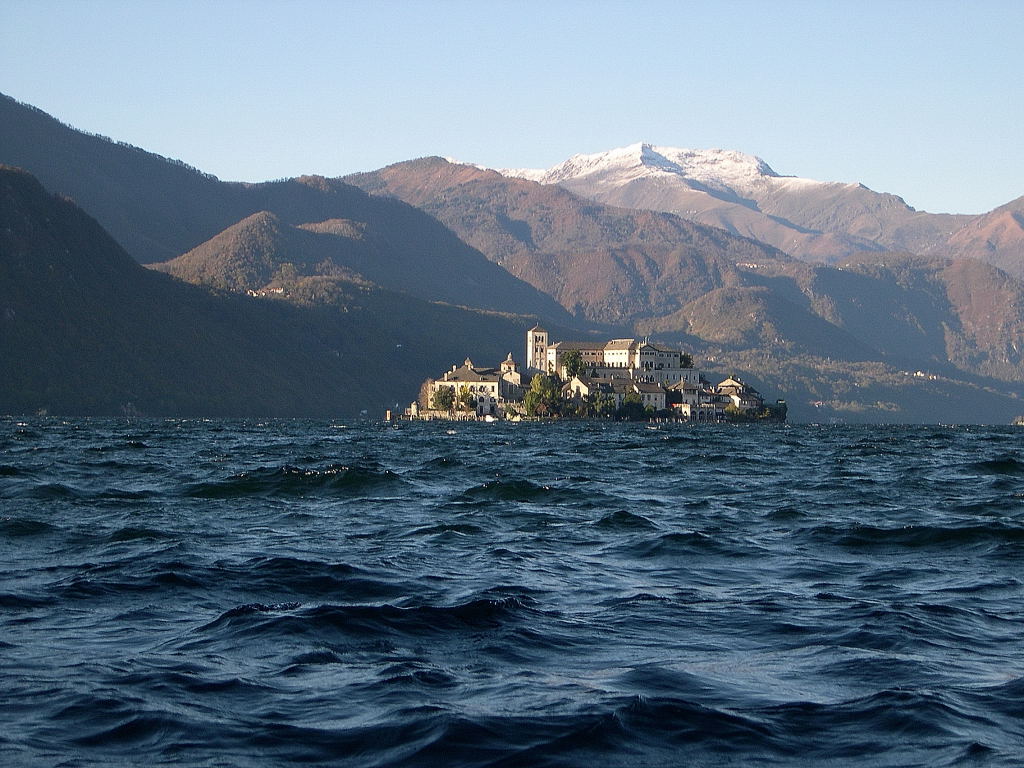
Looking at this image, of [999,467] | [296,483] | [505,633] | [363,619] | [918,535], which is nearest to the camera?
[505,633]

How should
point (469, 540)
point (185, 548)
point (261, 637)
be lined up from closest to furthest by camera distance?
point (261, 637) < point (185, 548) < point (469, 540)

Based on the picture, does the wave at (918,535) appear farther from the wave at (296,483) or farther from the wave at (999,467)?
the wave at (999,467)

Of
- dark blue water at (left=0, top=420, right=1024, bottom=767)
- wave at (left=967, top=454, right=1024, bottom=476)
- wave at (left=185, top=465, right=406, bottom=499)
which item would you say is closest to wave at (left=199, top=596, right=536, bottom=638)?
dark blue water at (left=0, top=420, right=1024, bottom=767)

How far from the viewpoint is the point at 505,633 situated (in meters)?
27.6

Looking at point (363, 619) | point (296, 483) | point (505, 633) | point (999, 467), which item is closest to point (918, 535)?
point (505, 633)

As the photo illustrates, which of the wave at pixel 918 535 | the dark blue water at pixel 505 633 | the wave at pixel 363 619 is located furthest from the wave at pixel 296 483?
the wave at pixel 363 619

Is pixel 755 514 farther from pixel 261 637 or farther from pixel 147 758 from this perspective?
pixel 147 758

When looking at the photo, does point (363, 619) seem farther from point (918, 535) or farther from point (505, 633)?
point (918, 535)

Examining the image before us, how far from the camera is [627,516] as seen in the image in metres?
52.0

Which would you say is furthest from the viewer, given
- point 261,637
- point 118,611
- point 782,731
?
point 118,611

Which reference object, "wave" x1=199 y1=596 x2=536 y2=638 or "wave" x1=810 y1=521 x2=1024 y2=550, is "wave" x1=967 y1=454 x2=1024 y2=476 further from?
"wave" x1=199 y1=596 x2=536 y2=638

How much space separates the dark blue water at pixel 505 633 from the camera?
65.9ft

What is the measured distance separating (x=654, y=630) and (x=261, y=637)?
8.23 m

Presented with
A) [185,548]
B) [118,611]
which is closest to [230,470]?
[185,548]
